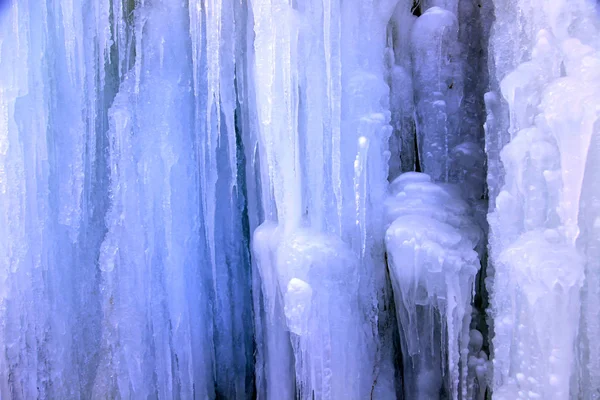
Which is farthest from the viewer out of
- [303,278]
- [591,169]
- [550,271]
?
[303,278]

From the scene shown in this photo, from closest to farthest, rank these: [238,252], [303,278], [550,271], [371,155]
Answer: [550,271], [303,278], [371,155], [238,252]

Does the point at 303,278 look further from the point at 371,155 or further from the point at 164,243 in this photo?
the point at 164,243

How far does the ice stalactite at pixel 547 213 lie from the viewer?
182 centimetres

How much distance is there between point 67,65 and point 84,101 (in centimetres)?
22

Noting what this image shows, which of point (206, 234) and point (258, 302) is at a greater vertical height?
point (206, 234)

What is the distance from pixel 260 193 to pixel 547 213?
5.24ft

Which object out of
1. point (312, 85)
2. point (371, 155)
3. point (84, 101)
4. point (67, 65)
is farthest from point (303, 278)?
point (67, 65)

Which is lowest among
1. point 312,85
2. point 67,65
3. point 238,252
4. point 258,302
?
point 258,302

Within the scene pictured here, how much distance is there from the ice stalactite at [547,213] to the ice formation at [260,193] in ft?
0.09

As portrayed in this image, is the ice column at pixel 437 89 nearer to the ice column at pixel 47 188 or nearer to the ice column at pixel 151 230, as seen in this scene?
the ice column at pixel 151 230

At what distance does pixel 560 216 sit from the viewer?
1.89 m

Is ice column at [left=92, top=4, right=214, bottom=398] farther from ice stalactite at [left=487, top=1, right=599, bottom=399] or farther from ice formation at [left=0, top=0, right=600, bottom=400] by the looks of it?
ice stalactite at [left=487, top=1, right=599, bottom=399]

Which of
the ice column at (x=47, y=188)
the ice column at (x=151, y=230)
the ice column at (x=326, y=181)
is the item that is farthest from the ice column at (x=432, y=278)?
the ice column at (x=47, y=188)

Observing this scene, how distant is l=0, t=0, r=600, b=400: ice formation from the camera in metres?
2.47
